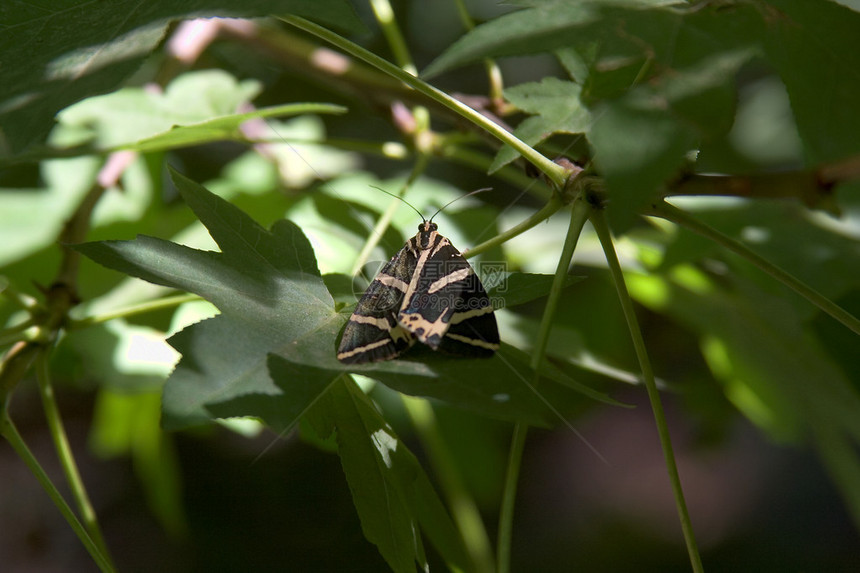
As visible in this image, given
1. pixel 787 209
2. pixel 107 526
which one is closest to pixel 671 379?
pixel 787 209

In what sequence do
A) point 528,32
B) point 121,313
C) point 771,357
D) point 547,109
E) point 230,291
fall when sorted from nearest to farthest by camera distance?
point 528,32 < point 230,291 < point 547,109 < point 121,313 < point 771,357

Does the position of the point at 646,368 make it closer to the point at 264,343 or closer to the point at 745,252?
the point at 745,252

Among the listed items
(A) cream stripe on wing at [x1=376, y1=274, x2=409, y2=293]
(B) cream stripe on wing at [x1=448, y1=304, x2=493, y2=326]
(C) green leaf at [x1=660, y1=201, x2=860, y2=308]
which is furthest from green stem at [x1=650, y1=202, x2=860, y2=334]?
(C) green leaf at [x1=660, y1=201, x2=860, y2=308]

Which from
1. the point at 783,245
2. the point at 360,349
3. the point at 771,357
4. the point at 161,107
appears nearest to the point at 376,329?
the point at 360,349

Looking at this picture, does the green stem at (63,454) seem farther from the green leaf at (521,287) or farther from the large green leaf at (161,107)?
the green leaf at (521,287)

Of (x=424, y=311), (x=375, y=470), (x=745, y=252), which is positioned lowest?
(x=375, y=470)

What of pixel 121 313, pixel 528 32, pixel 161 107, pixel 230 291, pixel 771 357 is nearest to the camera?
pixel 528 32

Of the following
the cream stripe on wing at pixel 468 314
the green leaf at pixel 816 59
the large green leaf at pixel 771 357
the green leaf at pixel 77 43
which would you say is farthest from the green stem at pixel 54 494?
the large green leaf at pixel 771 357

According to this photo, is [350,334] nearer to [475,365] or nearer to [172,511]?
[475,365]
